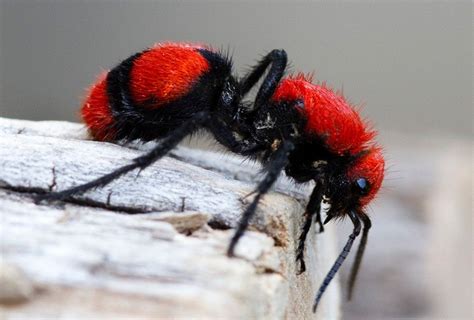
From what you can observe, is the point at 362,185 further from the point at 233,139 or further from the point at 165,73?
the point at 165,73

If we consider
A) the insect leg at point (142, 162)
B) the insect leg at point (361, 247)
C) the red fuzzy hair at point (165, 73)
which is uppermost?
the red fuzzy hair at point (165, 73)

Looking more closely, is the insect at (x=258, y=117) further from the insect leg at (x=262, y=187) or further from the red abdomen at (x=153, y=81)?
the insect leg at (x=262, y=187)

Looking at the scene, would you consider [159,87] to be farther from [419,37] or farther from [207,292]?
[419,37]

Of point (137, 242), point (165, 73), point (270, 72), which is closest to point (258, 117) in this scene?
point (270, 72)

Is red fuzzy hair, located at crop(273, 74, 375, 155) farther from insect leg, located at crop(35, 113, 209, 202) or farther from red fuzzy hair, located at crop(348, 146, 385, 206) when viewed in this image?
insect leg, located at crop(35, 113, 209, 202)

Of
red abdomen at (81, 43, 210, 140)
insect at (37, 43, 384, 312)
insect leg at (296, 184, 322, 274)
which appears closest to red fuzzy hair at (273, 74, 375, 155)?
insect at (37, 43, 384, 312)

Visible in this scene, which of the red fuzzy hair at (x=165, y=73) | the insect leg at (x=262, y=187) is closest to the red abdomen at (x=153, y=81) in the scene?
the red fuzzy hair at (x=165, y=73)

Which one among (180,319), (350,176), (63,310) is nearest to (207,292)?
(180,319)
